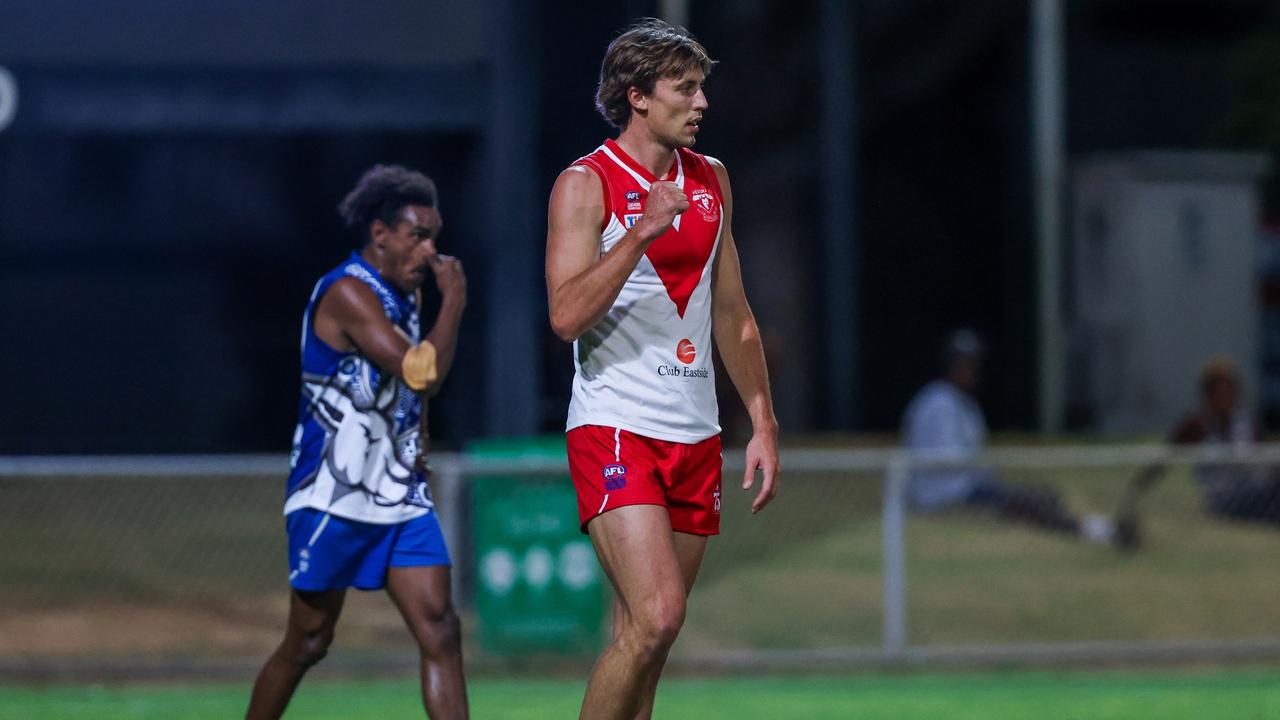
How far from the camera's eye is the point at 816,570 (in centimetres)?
1142

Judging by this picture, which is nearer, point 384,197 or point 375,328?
point 375,328

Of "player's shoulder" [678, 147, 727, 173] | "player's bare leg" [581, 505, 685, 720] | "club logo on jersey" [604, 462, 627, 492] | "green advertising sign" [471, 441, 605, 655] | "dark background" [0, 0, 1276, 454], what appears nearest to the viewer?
"player's bare leg" [581, 505, 685, 720]

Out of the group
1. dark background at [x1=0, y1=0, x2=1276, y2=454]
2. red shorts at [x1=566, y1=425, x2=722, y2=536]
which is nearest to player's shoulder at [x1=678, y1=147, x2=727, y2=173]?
red shorts at [x1=566, y1=425, x2=722, y2=536]

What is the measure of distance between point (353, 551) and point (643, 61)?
1951mm

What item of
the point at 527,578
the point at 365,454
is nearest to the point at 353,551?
the point at 365,454

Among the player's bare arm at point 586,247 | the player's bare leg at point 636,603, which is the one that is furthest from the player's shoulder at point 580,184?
the player's bare leg at point 636,603

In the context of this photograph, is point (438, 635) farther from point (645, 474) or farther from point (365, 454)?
point (645, 474)

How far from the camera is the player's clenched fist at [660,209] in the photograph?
498cm

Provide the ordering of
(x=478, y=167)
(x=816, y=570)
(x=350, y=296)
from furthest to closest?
(x=478, y=167) → (x=816, y=570) → (x=350, y=296)

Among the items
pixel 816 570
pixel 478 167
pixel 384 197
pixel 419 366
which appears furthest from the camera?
pixel 478 167

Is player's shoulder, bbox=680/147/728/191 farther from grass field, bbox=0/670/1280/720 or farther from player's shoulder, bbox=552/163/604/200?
grass field, bbox=0/670/1280/720

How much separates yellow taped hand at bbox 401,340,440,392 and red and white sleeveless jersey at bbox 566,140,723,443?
807 mm

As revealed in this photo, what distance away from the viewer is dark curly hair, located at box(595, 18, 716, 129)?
17.4 ft

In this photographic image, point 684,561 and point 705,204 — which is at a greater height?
point 705,204
